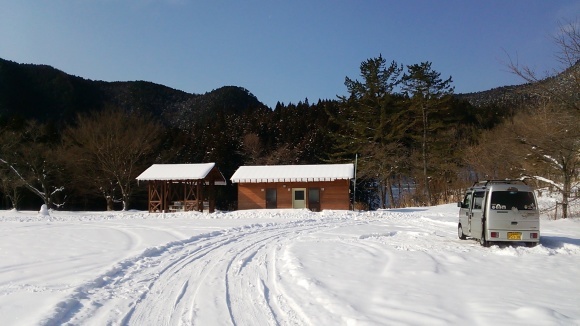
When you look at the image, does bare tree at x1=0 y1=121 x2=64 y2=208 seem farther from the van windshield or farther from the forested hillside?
the van windshield

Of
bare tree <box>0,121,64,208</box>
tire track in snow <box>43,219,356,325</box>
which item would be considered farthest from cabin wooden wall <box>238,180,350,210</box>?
tire track in snow <box>43,219,356,325</box>

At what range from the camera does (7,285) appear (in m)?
7.55

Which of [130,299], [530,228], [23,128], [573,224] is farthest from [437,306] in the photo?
[23,128]

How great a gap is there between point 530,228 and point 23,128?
45077mm

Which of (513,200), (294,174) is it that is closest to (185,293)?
(513,200)

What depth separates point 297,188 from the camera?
36219mm

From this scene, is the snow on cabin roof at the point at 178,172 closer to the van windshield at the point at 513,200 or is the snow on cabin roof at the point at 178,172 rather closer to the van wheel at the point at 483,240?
the van wheel at the point at 483,240

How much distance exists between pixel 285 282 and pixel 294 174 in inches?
1100

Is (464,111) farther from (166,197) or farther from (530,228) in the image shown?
(530,228)

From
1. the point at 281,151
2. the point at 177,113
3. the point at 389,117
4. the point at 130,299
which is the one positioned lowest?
the point at 130,299

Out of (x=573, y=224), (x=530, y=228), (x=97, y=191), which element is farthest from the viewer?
(x=97, y=191)

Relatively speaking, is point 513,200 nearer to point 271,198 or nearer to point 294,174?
point 294,174

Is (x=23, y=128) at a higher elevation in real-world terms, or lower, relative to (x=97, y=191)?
higher

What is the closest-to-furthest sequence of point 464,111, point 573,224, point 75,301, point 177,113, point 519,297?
point 75,301, point 519,297, point 573,224, point 464,111, point 177,113
